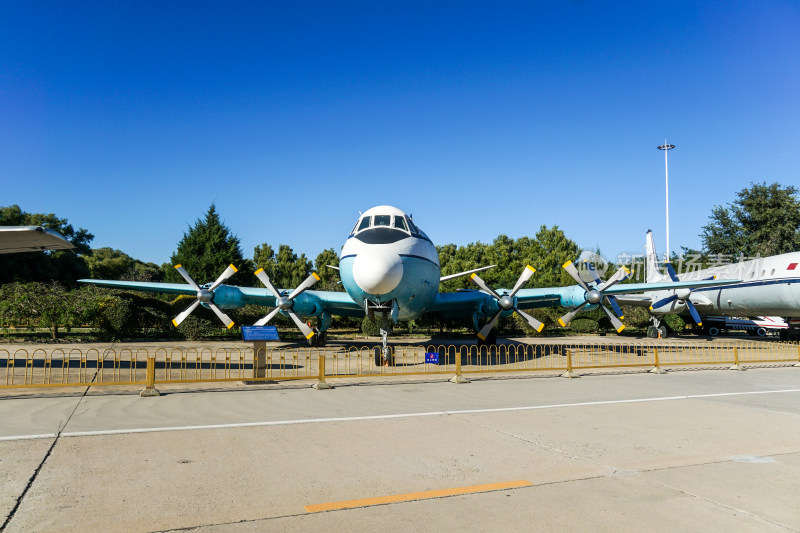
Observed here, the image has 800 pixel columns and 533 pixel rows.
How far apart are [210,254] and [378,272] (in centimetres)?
2870

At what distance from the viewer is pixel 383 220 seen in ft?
53.4

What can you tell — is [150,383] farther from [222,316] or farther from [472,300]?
[472,300]

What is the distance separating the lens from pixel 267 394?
444 inches

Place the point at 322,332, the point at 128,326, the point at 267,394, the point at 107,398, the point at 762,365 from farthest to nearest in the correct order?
the point at 128,326
the point at 322,332
the point at 762,365
the point at 267,394
the point at 107,398

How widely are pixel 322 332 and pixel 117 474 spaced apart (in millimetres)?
16749

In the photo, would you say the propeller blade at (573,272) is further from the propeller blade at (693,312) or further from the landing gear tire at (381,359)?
the propeller blade at (693,312)

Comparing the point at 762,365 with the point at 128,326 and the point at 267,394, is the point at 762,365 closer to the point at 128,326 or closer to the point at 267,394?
the point at 267,394

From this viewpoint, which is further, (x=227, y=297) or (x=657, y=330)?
(x=657, y=330)

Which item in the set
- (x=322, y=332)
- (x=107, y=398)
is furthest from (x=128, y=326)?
(x=107, y=398)

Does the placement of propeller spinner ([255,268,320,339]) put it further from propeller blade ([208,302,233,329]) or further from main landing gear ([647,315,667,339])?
main landing gear ([647,315,667,339])

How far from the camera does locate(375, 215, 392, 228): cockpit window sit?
16172mm

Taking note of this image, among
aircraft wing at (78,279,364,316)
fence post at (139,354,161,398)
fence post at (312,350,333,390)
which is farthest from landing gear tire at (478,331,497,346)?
fence post at (139,354,161,398)

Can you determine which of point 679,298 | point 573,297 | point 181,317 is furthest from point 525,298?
point 679,298

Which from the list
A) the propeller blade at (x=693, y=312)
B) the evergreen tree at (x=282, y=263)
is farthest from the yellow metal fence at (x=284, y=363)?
the evergreen tree at (x=282, y=263)
